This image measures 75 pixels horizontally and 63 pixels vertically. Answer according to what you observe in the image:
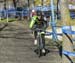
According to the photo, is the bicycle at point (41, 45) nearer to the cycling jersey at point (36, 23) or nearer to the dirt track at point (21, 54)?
the dirt track at point (21, 54)

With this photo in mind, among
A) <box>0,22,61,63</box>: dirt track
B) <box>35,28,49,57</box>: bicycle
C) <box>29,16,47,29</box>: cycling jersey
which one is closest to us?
<box>0,22,61,63</box>: dirt track

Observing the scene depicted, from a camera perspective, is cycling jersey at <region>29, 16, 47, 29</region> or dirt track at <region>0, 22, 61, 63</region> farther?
cycling jersey at <region>29, 16, 47, 29</region>

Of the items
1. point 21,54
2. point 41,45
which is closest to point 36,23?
point 41,45

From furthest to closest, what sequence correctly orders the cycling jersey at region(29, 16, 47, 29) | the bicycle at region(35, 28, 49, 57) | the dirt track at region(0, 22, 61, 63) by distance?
1. the cycling jersey at region(29, 16, 47, 29)
2. the bicycle at region(35, 28, 49, 57)
3. the dirt track at region(0, 22, 61, 63)

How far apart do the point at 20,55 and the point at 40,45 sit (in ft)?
3.21

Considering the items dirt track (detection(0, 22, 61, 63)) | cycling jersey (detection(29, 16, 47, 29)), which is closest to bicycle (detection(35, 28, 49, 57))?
dirt track (detection(0, 22, 61, 63))

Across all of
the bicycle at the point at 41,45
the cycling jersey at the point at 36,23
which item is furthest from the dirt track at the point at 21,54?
the cycling jersey at the point at 36,23

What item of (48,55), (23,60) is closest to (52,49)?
(48,55)

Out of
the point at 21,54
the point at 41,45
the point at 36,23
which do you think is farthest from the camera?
the point at 36,23

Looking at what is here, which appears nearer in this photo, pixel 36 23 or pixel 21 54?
pixel 21 54

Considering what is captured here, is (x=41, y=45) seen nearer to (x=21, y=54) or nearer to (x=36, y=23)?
(x=21, y=54)

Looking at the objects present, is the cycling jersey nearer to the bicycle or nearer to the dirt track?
the bicycle

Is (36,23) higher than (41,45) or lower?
higher

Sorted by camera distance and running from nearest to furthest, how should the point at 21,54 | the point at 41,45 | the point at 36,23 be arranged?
the point at 41,45 < the point at 21,54 < the point at 36,23
